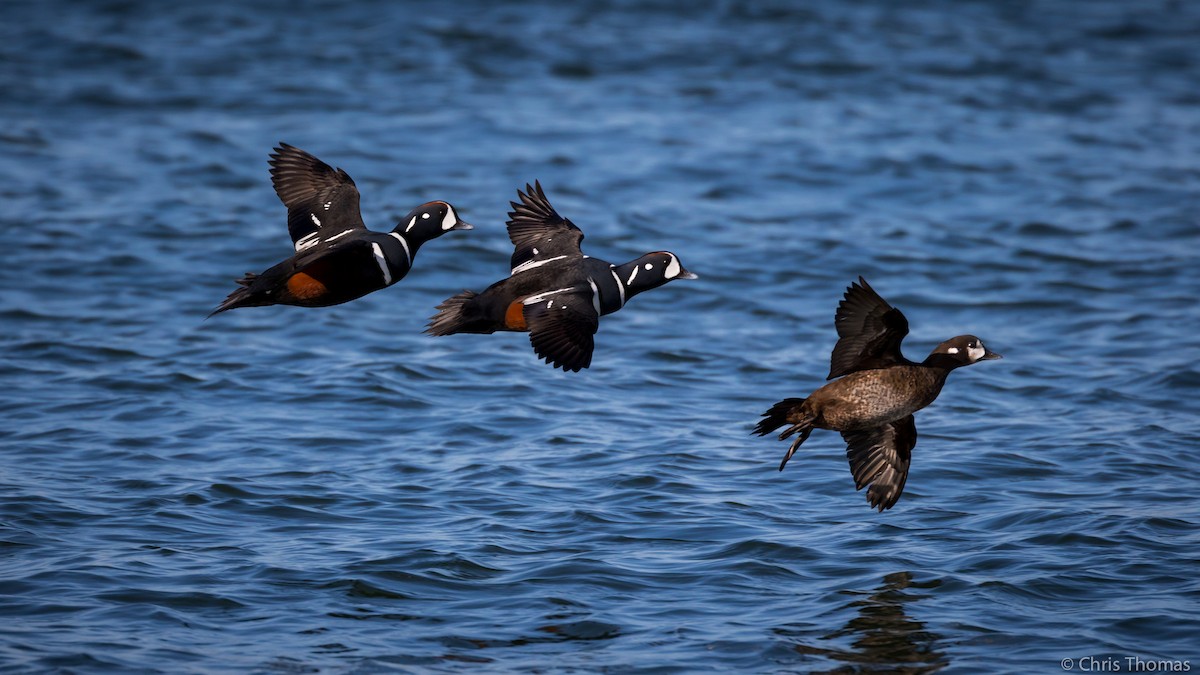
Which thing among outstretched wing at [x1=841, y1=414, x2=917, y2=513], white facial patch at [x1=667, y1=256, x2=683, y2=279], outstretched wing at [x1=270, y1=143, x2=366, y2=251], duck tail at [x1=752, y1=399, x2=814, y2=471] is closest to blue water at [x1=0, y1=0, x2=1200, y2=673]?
outstretched wing at [x1=841, y1=414, x2=917, y2=513]

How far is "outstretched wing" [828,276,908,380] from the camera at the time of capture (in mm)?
7719

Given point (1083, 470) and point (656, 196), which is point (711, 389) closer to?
point (1083, 470)

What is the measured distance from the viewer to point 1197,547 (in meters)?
9.00

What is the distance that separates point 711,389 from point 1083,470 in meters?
3.02

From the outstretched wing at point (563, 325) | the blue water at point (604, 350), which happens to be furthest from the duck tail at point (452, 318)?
the blue water at point (604, 350)

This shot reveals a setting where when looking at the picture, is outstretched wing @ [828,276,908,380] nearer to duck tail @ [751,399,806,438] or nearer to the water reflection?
duck tail @ [751,399,806,438]

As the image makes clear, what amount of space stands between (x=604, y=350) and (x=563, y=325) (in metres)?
5.26

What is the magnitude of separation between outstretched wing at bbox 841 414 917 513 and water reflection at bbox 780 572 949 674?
60 centimetres

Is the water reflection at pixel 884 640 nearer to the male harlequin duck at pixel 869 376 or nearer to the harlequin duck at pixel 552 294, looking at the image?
the male harlequin duck at pixel 869 376

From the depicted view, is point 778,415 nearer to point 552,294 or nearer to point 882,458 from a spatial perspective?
point 882,458

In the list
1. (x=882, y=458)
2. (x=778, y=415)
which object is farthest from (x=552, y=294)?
(x=882, y=458)

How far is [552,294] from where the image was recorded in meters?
8.23

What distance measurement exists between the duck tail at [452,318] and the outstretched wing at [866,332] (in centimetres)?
196
